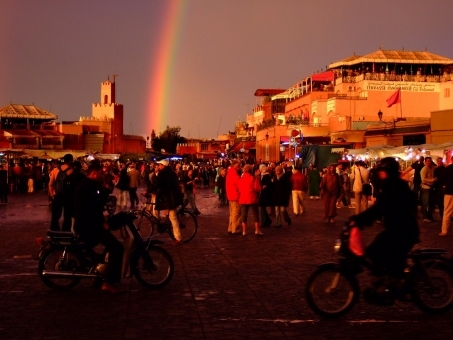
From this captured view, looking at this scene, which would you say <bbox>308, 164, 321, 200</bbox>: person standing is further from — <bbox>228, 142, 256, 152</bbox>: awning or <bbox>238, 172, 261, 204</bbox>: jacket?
<bbox>228, 142, 256, 152</bbox>: awning

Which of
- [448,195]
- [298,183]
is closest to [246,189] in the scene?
[448,195]

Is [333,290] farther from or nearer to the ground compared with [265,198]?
nearer to the ground

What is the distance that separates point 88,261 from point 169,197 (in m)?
5.32

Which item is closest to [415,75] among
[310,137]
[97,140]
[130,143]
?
[310,137]

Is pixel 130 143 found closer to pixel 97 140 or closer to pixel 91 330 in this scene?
pixel 97 140

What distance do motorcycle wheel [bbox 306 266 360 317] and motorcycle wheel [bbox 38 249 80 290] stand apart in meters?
3.13

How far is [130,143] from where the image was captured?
121750 mm

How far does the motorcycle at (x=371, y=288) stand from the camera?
7359 mm

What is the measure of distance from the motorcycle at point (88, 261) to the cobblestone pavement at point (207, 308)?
0.54 ft

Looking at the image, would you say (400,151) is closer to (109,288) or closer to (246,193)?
(246,193)

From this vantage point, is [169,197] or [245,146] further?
[245,146]

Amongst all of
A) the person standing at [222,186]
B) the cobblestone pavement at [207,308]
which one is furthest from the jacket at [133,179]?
the cobblestone pavement at [207,308]

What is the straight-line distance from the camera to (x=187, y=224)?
15.3m

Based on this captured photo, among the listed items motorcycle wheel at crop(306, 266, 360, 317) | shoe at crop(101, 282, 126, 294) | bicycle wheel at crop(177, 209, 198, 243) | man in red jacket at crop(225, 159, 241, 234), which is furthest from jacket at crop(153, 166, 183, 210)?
motorcycle wheel at crop(306, 266, 360, 317)
